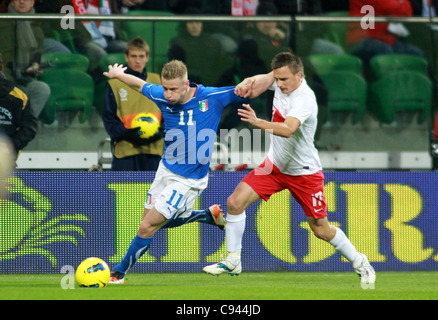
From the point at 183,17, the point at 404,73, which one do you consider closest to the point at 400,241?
the point at 404,73

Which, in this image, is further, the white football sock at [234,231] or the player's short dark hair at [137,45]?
the player's short dark hair at [137,45]

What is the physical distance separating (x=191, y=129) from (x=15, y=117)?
261 centimetres

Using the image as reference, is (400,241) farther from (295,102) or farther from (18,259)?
(18,259)

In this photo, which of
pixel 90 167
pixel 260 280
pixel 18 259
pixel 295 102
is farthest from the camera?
pixel 90 167

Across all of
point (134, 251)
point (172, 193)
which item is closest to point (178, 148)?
point (172, 193)

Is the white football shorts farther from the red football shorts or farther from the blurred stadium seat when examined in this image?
the blurred stadium seat

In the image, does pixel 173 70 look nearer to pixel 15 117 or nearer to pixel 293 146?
pixel 293 146

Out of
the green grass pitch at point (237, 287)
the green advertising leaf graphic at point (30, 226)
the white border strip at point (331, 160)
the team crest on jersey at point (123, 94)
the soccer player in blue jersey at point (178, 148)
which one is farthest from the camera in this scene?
the white border strip at point (331, 160)

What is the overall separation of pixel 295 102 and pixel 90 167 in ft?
10.4

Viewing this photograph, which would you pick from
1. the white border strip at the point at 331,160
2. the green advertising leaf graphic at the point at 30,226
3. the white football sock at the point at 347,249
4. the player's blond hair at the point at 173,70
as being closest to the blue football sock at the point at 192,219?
the white football sock at the point at 347,249

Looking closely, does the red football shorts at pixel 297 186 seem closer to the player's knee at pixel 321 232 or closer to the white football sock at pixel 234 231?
the player's knee at pixel 321 232

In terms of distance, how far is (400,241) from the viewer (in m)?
9.48

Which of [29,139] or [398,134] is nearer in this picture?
[29,139]

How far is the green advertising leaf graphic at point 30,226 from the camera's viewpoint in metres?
9.15
